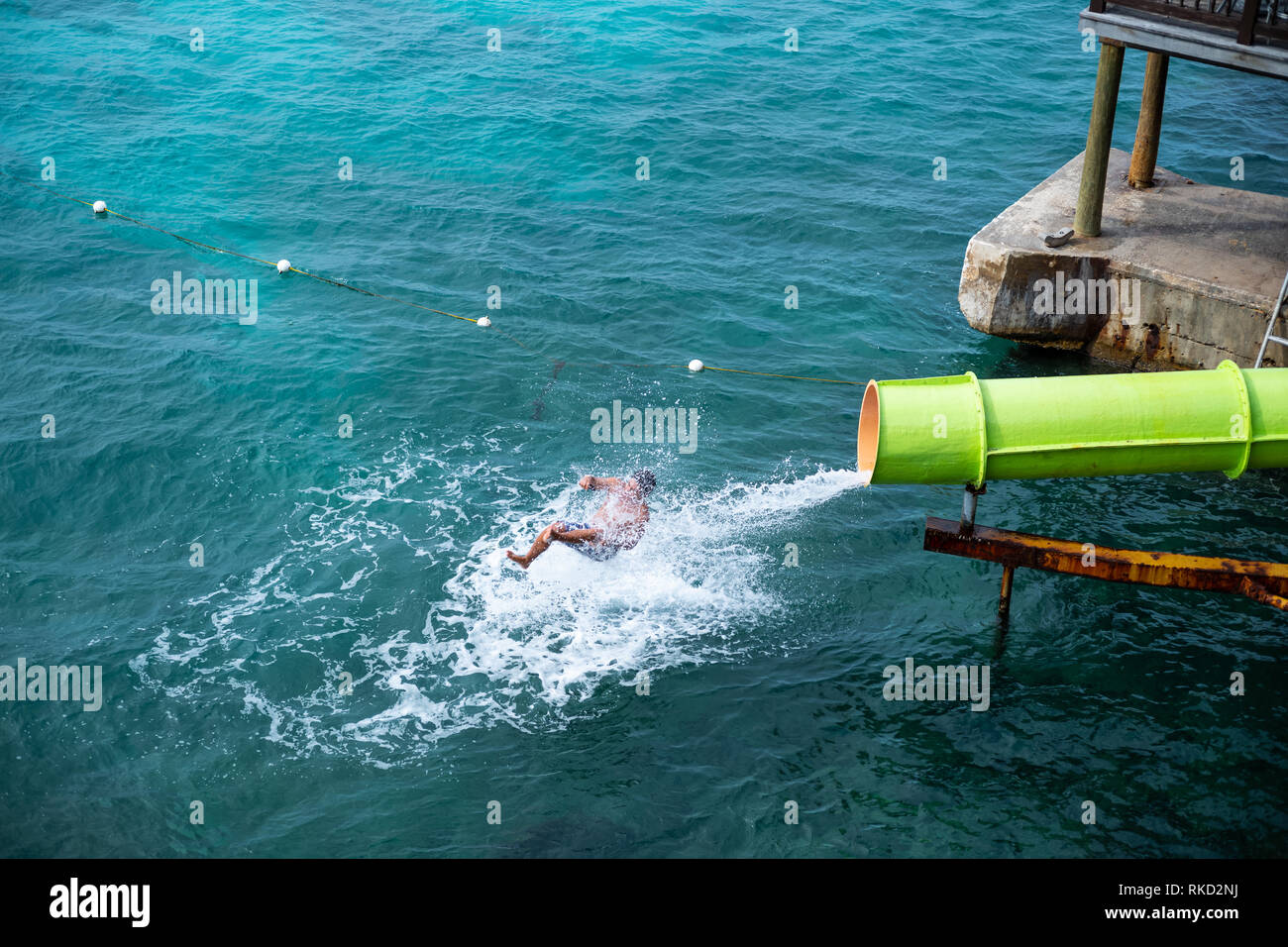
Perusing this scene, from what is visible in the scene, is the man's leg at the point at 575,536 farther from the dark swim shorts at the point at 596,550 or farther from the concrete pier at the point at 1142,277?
the concrete pier at the point at 1142,277

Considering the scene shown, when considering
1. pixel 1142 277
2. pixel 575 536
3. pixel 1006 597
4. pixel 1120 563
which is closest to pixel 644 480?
pixel 575 536

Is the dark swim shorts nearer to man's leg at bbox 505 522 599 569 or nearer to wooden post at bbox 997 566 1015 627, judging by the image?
man's leg at bbox 505 522 599 569

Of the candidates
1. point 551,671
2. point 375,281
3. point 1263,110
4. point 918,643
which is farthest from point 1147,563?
point 1263,110

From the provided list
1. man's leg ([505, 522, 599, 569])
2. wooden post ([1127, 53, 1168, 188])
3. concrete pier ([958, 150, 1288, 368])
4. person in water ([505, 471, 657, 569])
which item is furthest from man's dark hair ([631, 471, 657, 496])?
wooden post ([1127, 53, 1168, 188])

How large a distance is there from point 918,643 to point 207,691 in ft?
26.0

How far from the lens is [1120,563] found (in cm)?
1083

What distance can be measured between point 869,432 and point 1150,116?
10.3 m

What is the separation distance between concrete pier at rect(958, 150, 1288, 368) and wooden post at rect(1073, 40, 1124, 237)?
0.96 feet

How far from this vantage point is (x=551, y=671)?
→ 12.5 m

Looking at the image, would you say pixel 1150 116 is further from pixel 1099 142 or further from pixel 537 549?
pixel 537 549

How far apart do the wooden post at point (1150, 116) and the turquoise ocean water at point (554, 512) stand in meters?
3.63

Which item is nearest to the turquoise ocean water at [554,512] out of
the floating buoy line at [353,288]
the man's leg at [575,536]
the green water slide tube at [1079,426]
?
the floating buoy line at [353,288]

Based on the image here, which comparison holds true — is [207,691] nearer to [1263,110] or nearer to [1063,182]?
[1063,182]

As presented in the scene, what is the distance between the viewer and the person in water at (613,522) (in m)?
13.4
